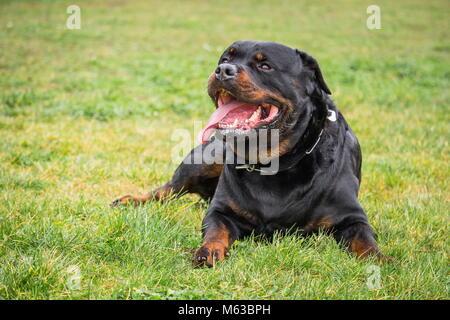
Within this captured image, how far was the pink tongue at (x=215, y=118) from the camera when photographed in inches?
126

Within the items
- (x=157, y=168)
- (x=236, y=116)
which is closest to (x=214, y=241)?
(x=236, y=116)

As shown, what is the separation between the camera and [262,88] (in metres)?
3.09

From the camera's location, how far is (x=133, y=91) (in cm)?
845

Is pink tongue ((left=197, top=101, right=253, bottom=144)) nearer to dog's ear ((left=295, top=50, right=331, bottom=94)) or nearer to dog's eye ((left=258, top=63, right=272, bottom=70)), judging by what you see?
dog's eye ((left=258, top=63, right=272, bottom=70))

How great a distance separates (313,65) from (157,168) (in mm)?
2164

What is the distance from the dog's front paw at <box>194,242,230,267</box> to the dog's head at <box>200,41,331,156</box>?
2.28 feet

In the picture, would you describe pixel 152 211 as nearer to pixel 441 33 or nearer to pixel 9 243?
pixel 9 243

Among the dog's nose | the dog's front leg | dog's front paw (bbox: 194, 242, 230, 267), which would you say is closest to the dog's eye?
the dog's nose

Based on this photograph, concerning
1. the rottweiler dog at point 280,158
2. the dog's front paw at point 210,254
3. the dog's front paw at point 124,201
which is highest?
the rottweiler dog at point 280,158

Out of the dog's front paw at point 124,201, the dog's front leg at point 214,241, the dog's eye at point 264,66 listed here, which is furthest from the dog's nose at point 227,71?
the dog's front paw at point 124,201

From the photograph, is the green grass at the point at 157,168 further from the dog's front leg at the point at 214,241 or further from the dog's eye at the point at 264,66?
the dog's eye at the point at 264,66

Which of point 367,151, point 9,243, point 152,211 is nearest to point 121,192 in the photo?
point 152,211

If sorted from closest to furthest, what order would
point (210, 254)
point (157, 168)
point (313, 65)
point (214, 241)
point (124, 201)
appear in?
point (210, 254) < point (214, 241) < point (313, 65) < point (124, 201) < point (157, 168)

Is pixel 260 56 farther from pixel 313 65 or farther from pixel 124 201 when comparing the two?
pixel 124 201
